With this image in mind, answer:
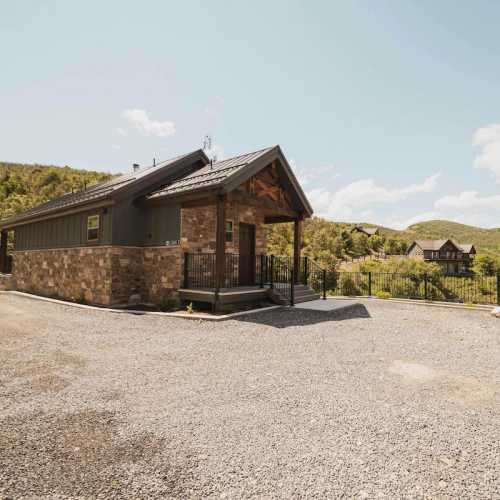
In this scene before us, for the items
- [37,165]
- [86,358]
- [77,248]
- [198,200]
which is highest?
[37,165]

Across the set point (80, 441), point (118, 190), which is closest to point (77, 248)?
point (118, 190)

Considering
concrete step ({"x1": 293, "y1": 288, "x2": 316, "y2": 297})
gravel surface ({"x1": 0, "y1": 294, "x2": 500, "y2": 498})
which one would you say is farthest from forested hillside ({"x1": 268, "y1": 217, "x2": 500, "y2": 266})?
gravel surface ({"x1": 0, "y1": 294, "x2": 500, "y2": 498})

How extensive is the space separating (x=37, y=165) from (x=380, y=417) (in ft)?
239

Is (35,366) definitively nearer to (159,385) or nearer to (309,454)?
(159,385)

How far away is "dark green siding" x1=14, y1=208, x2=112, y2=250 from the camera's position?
12.0 m

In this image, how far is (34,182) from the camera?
50.6m

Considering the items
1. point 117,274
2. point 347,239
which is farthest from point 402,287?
point 347,239

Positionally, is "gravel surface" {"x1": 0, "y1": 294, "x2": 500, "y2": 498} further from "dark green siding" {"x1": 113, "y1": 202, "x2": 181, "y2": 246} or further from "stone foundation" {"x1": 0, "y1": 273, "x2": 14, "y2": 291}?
"stone foundation" {"x1": 0, "y1": 273, "x2": 14, "y2": 291}

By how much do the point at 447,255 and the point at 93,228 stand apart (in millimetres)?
74694

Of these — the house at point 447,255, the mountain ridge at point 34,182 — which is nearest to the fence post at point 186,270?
the mountain ridge at point 34,182

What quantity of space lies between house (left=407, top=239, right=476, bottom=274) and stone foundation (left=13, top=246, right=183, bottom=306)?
224ft

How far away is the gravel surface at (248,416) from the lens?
2582 mm

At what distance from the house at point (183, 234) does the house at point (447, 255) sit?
64.8m

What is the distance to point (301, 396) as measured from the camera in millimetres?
4164
